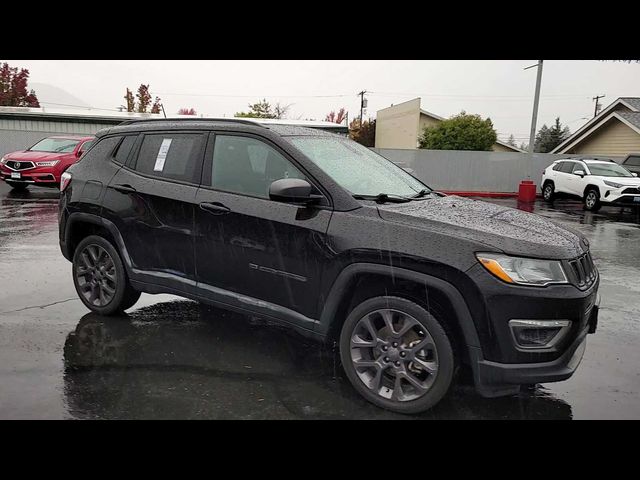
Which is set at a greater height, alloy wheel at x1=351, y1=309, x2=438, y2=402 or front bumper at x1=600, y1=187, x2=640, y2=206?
front bumper at x1=600, y1=187, x2=640, y2=206

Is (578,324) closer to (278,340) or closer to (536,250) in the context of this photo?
(536,250)

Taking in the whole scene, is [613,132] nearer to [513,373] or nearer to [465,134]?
[465,134]

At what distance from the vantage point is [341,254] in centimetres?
338

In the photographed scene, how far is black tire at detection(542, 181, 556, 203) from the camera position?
19219 millimetres

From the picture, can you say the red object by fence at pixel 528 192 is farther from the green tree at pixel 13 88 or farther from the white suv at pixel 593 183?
the green tree at pixel 13 88

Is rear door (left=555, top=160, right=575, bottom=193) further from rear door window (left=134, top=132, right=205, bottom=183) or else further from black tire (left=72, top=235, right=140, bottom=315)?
black tire (left=72, top=235, right=140, bottom=315)

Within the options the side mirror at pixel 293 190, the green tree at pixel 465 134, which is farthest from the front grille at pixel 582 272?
the green tree at pixel 465 134

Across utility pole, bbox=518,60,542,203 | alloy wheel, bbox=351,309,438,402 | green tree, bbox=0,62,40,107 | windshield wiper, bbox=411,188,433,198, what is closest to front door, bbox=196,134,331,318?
alloy wheel, bbox=351,309,438,402

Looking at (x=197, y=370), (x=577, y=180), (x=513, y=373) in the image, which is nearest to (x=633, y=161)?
(x=577, y=180)

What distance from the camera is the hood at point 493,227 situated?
305 centimetres

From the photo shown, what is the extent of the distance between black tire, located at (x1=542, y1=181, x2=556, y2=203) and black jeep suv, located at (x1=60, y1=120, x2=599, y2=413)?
16663 millimetres

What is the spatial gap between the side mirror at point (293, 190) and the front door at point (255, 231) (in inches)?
3.6
